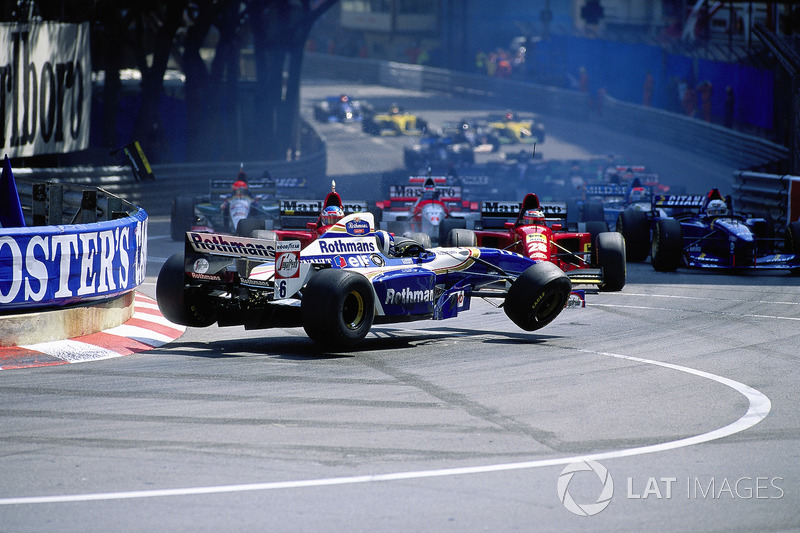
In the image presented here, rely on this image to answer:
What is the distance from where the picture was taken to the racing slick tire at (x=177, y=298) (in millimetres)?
12656

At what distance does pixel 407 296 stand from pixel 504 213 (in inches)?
298

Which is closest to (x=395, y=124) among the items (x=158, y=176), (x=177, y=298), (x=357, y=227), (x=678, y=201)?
(x=158, y=176)

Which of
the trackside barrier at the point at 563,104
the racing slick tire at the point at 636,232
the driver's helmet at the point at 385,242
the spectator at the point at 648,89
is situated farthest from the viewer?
the spectator at the point at 648,89

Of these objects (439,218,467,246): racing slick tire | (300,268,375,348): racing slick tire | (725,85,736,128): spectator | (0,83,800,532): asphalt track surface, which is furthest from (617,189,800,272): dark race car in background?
(725,85,736,128): spectator

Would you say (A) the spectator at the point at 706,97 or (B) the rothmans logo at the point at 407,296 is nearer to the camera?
(B) the rothmans logo at the point at 407,296

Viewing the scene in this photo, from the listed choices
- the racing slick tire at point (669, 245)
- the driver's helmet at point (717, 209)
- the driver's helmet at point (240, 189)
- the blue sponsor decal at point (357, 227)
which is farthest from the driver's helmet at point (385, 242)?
the driver's helmet at point (240, 189)

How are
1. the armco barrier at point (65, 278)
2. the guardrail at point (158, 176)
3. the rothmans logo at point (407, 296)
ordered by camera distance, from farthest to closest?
1. the guardrail at point (158, 176)
2. the rothmans logo at point (407, 296)
3. the armco barrier at point (65, 278)

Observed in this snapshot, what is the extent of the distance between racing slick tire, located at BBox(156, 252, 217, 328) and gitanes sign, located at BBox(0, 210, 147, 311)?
0.76 m

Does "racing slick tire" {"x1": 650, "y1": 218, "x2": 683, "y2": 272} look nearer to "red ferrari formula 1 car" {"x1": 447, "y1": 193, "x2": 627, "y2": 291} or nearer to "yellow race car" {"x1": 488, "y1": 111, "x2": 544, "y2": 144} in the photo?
"red ferrari formula 1 car" {"x1": 447, "y1": 193, "x2": 627, "y2": 291}

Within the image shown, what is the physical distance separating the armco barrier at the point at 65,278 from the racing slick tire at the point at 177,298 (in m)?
0.76

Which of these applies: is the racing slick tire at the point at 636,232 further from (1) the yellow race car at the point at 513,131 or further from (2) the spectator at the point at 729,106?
(1) the yellow race car at the point at 513,131

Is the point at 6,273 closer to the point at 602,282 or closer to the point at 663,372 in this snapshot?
the point at 663,372

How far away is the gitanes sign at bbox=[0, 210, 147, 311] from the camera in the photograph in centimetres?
1205

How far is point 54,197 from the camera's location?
15961 mm
